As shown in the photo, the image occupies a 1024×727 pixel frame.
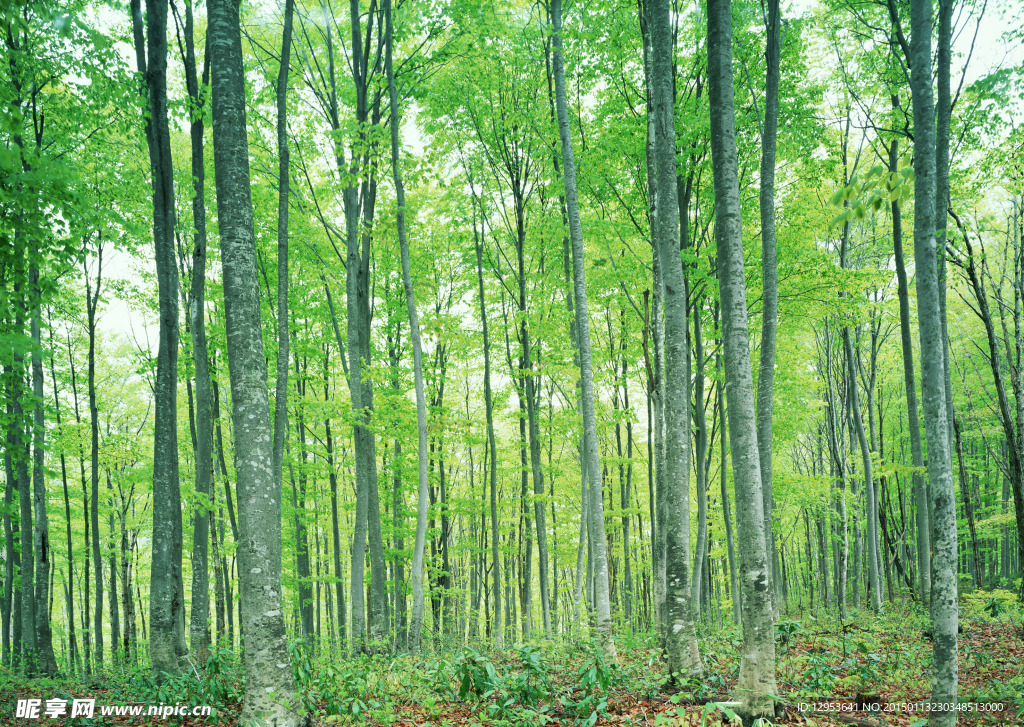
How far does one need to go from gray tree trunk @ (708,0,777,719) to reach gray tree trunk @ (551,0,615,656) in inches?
135

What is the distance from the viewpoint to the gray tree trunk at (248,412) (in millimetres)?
4836

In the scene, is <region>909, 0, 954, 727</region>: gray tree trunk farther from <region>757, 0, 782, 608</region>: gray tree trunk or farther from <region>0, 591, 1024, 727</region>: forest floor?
<region>757, 0, 782, 608</region>: gray tree trunk

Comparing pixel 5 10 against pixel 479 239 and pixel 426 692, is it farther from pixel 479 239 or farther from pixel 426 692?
pixel 479 239

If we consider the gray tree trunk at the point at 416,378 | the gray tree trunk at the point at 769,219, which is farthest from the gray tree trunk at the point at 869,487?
the gray tree trunk at the point at 416,378

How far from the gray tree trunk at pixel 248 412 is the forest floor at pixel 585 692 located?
890mm

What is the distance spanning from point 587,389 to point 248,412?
209 inches

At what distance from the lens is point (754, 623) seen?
16.3ft

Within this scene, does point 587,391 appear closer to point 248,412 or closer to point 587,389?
point 587,389

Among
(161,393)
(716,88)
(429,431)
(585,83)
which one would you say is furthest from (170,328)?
(585,83)

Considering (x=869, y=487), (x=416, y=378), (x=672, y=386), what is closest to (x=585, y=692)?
(x=672, y=386)

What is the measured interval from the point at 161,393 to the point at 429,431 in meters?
5.48

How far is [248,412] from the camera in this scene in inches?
202

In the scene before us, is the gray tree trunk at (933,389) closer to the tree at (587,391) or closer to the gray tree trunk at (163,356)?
the tree at (587,391)

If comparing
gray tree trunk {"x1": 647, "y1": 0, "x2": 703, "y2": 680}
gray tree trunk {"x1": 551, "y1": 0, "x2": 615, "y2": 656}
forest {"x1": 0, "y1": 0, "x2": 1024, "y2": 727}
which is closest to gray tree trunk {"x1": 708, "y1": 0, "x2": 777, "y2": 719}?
forest {"x1": 0, "y1": 0, "x2": 1024, "y2": 727}
